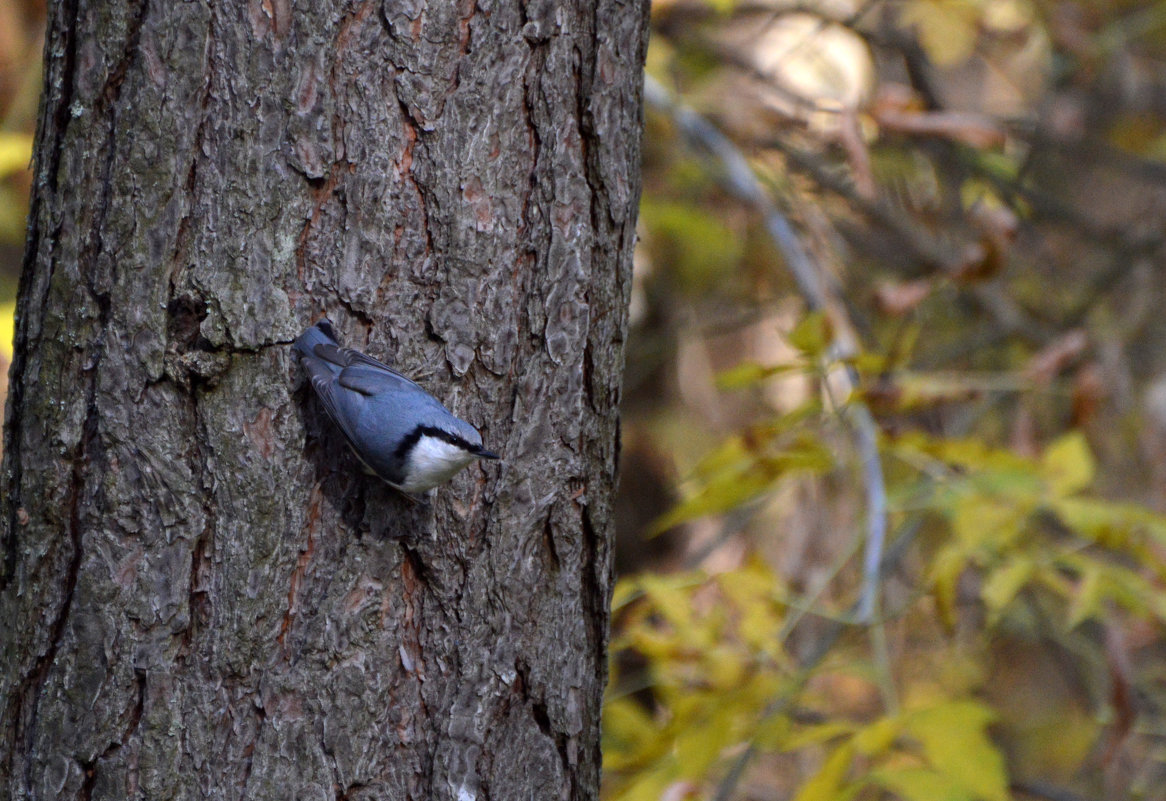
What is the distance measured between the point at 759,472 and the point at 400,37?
1.22 metres

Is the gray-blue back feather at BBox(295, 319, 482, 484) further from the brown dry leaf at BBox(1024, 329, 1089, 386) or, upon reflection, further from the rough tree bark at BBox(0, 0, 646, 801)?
the brown dry leaf at BBox(1024, 329, 1089, 386)

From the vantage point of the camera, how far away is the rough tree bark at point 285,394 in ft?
4.06

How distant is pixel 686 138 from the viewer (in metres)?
3.53

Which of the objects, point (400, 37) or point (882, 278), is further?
point (882, 278)

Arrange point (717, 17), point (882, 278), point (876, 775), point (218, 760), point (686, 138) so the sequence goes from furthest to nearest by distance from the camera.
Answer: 1. point (882, 278)
2. point (717, 17)
3. point (686, 138)
4. point (876, 775)
5. point (218, 760)

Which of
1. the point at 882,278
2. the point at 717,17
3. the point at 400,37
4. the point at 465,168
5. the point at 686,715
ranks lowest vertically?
the point at 686,715

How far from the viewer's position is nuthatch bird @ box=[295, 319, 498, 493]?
1258mm

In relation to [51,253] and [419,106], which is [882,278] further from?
[51,253]

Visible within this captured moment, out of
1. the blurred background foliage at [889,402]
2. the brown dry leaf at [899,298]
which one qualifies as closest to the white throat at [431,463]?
the blurred background foliage at [889,402]

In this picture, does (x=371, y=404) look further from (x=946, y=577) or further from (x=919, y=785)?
(x=946, y=577)

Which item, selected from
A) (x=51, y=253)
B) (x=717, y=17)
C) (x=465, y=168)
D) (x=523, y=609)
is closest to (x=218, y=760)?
(x=523, y=609)

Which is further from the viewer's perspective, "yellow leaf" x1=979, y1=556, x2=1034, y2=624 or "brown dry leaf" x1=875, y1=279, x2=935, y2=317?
"brown dry leaf" x1=875, y1=279, x2=935, y2=317

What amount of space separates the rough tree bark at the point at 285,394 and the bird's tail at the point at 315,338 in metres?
0.02

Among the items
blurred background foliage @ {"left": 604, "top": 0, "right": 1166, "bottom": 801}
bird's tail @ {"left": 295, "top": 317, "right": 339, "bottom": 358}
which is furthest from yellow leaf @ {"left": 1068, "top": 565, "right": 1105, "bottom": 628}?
bird's tail @ {"left": 295, "top": 317, "right": 339, "bottom": 358}
